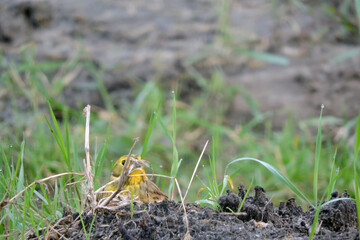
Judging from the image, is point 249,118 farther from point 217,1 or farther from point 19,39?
point 19,39

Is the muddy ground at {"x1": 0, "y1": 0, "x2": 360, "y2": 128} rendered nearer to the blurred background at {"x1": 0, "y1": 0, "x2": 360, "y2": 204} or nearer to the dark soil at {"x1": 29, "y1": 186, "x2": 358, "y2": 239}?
the blurred background at {"x1": 0, "y1": 0, "x2": 360, "y2": 204}

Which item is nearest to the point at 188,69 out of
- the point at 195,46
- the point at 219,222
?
the point at 195,46

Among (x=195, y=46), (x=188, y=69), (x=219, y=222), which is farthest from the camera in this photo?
(x=195, y=46)

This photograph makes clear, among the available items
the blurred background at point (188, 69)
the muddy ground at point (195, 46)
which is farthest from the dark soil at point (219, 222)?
the muddy ground at point (195, 46)

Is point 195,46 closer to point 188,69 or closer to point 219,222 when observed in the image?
point 188,69

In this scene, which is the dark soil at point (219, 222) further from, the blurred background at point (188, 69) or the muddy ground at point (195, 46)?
the muddy ground at point (195, 46)

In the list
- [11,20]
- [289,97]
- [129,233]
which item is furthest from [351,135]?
[11,20]
